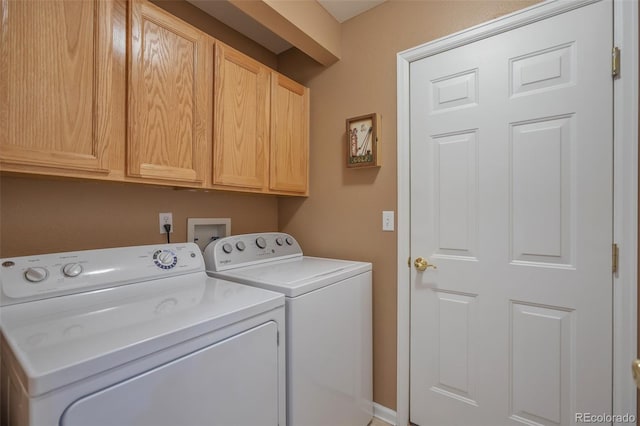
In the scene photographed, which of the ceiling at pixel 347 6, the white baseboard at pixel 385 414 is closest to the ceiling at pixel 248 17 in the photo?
the ceiling at pixel 347 6

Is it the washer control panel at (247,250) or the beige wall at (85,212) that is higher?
the beige wall at (85,212)

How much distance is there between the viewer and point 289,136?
1.92m

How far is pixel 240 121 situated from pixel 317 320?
110 cm

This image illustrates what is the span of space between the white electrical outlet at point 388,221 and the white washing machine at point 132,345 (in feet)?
2.88

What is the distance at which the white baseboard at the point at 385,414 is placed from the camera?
1714mm

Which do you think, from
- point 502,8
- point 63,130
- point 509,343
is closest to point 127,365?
point 63,130

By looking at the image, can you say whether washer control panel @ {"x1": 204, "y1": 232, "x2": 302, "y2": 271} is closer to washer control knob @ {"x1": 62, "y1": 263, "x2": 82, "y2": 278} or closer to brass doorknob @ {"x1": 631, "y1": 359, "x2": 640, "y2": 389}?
washer control knob @ {"x1": 62, "y1": 263, "x2": 82, "y2": 278}

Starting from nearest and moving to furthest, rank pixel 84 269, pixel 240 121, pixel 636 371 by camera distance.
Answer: pixel 636 371 < pixel 84 269 < pixel 240 121

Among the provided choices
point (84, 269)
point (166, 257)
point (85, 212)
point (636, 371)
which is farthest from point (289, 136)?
point (636, 371)

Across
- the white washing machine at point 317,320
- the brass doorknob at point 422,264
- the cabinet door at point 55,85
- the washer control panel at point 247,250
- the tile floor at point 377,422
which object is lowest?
the tile floor at point 377,422

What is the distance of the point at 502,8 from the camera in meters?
1.41

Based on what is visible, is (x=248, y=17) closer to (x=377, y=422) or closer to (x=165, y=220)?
(x=165, y=220)

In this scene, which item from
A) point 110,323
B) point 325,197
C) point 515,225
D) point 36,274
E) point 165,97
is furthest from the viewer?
point 325,197

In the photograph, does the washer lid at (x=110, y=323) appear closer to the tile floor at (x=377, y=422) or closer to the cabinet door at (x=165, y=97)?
the cabinet door at (x=165, y=97)
